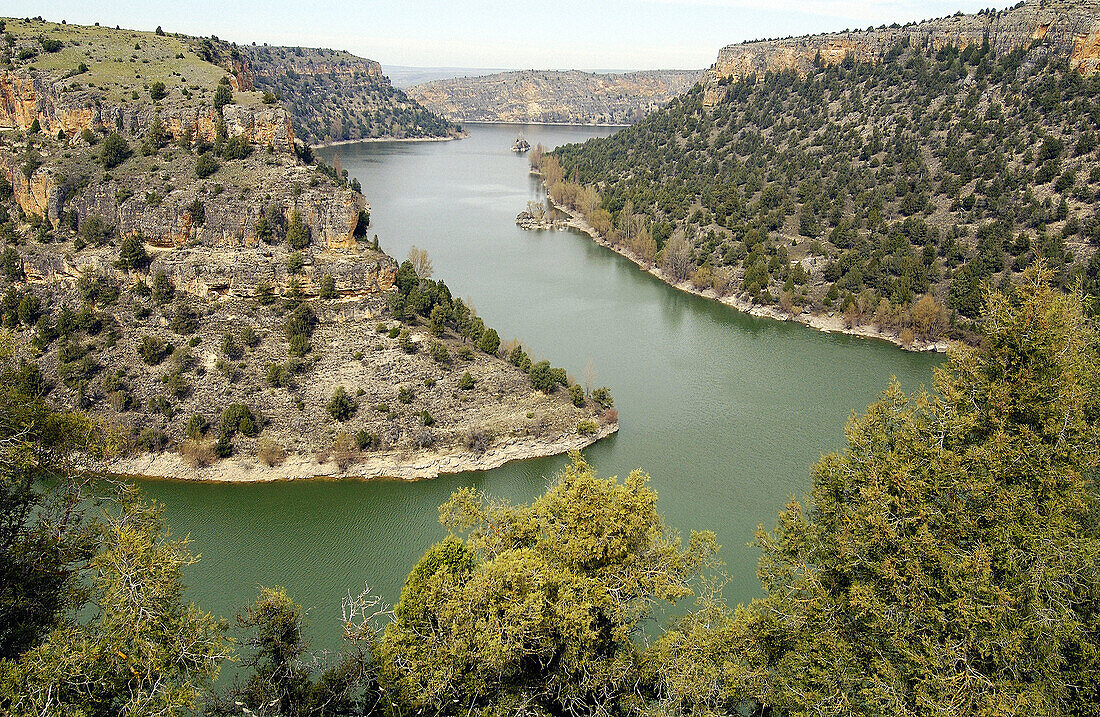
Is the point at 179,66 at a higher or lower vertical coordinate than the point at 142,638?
higher

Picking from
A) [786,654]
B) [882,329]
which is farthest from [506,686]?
[882,329]

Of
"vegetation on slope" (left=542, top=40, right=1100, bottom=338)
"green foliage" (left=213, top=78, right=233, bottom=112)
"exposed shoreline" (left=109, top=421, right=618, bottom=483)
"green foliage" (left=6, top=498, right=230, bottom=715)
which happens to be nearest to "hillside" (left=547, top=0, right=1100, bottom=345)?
"vegetation on slope" (left=542, top=40, right=1100, bottom=338)

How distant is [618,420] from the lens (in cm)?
2956

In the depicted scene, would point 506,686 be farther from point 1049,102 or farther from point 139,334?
point 1049,102

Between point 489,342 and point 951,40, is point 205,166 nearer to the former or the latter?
point 489,342

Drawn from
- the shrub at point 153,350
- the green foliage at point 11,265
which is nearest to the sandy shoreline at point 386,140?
the green foliage at point 11,265

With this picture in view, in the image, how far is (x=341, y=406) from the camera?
2683 centimetres

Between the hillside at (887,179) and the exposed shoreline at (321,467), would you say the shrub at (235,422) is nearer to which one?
the exposed shoreline at (321,467)

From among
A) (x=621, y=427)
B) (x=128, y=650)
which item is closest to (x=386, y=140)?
(x=621, y=427)

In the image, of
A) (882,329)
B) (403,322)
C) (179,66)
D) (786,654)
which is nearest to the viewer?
(786,654)

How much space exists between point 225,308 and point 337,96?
109 meters

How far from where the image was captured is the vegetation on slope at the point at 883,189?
135ft

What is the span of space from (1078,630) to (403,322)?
25.1 meters

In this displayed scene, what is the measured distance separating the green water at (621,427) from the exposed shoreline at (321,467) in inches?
15.9
